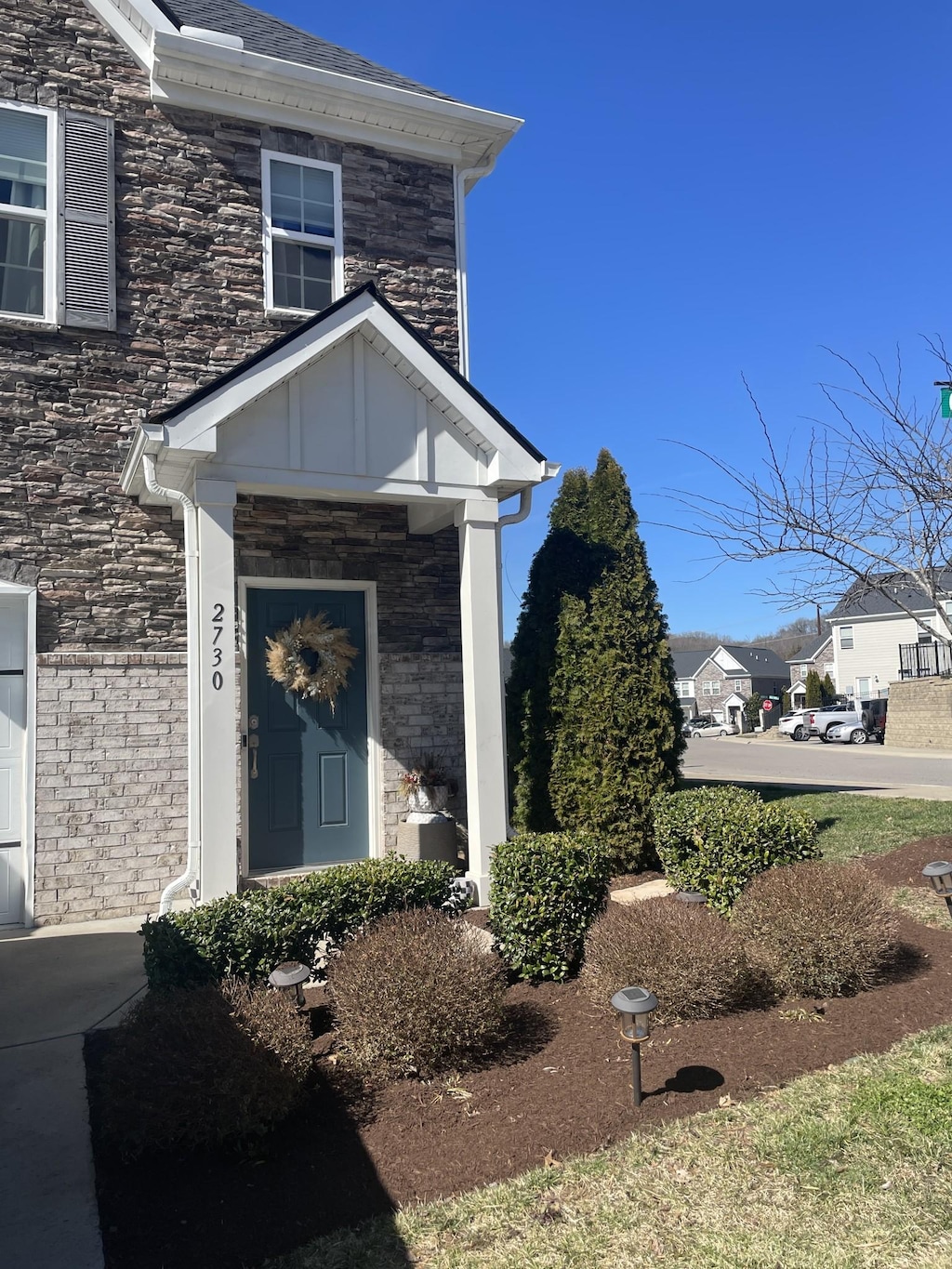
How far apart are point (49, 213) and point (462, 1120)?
7.07 metres

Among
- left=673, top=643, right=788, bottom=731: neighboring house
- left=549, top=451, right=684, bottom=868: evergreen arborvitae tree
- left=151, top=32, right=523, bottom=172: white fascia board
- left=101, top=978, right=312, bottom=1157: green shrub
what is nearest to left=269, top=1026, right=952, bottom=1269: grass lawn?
left=101, top=978, right=312, bottom=1157: green shrub

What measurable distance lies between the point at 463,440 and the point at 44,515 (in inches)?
126

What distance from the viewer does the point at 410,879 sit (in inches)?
201

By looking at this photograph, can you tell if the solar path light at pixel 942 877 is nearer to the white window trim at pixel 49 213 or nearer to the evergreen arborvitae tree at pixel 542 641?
the evergreen arborvitae tree at pixel 542 641

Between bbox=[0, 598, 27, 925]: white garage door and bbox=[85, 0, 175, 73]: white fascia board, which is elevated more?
bbox=[85, 0, 175, 73]: white fascia board

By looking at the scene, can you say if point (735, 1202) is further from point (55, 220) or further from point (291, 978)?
point (55, 220)

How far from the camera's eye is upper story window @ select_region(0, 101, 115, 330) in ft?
23.2

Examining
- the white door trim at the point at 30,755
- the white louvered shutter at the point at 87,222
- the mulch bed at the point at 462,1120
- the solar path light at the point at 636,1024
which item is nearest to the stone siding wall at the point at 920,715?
the mulch bed at the point at 462,1120

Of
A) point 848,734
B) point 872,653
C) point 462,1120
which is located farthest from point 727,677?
point 462,1120

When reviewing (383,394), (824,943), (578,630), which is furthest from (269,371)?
(824,943)

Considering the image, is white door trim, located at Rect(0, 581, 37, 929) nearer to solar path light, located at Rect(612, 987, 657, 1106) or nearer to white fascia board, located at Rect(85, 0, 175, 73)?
white fascia board, located at Rect(85, 0, 175, 73)

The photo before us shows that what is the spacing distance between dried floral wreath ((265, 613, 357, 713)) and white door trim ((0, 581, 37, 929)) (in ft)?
5.72

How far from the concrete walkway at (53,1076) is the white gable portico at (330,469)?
810mm

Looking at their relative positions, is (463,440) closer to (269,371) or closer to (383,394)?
(383,394)
